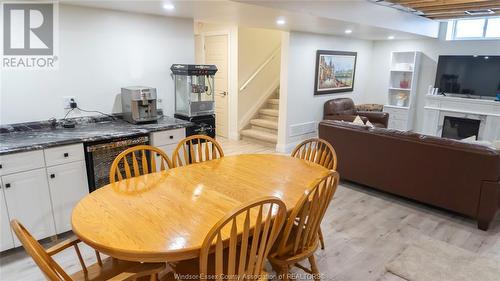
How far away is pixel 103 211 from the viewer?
168 cm

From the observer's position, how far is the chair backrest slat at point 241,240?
1.33m

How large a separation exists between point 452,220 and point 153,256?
323 cm

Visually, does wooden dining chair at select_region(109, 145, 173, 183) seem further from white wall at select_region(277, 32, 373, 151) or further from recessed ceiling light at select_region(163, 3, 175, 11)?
white wall at select_region(277, 32, 373, 151)

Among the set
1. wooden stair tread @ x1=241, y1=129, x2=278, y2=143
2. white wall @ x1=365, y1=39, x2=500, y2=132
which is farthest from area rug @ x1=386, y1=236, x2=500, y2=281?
white wall @ x1=365, y1=39, x2=500, y2=132

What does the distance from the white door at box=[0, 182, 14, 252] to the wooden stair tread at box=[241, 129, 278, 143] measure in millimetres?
4266

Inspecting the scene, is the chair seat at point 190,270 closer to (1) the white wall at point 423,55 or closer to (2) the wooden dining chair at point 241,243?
(2) the wooden dining chair at point 241,243

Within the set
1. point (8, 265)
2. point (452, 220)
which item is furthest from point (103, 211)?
point (452, 220)

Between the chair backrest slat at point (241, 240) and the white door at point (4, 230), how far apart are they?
6.25ft

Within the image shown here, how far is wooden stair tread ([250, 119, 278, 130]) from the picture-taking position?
619 centimetres

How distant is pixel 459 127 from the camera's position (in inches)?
245

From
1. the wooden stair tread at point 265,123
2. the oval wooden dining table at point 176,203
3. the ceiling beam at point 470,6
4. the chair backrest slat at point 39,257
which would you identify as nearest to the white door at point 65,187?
the oval wooden dining table at point 176,203

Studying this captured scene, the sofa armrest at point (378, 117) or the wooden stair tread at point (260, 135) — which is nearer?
the wooden stair tread at point (260, 135)

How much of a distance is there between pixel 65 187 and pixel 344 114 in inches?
207

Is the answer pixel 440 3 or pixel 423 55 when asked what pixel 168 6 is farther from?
pixel 423 55
